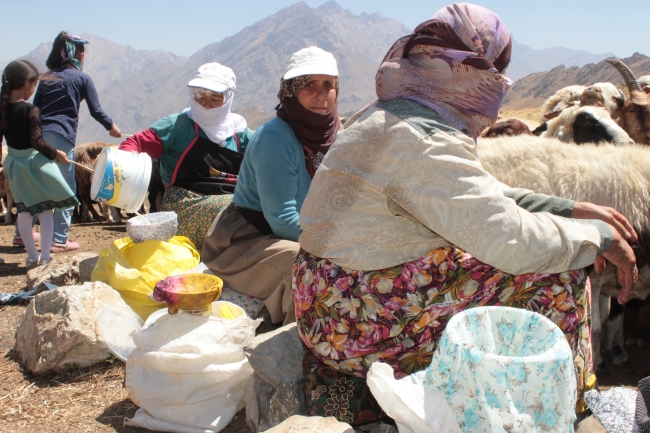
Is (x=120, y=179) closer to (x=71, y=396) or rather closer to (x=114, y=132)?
(x=71, y=396)

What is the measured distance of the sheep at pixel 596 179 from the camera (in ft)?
10.3

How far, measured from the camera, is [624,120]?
625cm

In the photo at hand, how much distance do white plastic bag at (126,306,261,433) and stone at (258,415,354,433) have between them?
2.57 ft

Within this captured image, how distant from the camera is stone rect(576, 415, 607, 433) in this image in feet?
6.63

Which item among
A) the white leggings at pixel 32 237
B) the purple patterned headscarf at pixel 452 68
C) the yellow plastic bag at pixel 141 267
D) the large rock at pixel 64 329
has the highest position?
the purple patterned headscarf at pixel 452 68

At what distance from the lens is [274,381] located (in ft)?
7.98

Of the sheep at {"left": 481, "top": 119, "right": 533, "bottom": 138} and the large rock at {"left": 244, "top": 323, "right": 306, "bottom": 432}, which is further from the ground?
the sheep at {"left": 481, "top": 119, "right": 533, "bottom": 138}

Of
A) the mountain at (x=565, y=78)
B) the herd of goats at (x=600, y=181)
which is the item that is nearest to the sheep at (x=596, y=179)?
the herd of goats at (x=600, y=181)

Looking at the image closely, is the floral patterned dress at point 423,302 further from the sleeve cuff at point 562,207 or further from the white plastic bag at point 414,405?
the white plastic bag at point 414,405

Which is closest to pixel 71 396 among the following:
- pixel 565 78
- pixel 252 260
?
pixel 252 260

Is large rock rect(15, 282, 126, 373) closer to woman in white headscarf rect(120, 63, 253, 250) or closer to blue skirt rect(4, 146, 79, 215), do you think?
woman in white headscarf rect(120, 63, 253, 250)

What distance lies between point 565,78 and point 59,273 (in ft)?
235

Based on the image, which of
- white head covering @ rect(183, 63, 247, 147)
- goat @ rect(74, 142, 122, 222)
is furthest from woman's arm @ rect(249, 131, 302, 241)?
goat @ rect(74, 142, 122, 222)

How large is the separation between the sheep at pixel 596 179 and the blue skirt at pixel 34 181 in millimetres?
3791
